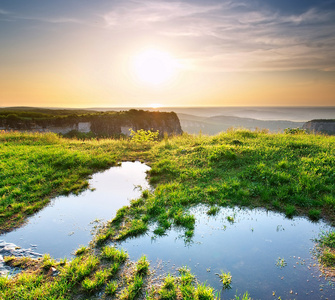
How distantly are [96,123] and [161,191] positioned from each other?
5145 centimetres

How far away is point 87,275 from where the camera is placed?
393cm

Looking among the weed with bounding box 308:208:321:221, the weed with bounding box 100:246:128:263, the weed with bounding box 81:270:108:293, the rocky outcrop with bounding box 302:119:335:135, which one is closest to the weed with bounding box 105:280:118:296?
the weed with bounding box 81:270:108:293

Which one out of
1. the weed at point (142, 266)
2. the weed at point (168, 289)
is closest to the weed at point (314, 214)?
the weed at point (168, 289)

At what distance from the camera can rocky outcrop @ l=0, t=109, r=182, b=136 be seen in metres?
44.4

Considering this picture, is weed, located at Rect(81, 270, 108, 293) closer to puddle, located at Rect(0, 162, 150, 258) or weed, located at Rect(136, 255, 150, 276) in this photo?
weed, located at Rect(136, 255, 150, 276)

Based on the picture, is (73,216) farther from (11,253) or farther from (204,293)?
(204,293)

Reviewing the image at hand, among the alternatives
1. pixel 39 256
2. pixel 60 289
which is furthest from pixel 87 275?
pixel 39 256

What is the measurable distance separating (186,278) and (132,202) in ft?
10.8

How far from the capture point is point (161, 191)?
7414 mm

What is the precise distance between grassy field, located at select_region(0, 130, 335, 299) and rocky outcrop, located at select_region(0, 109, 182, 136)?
28.9 m

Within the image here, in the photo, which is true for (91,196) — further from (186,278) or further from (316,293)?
(316,293)

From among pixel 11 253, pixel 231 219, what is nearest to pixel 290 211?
pixel 231 219

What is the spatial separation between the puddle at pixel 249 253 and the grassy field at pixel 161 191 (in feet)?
0.92

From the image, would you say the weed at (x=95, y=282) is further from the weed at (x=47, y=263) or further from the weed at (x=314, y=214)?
the weed at (x=314, y=214)
